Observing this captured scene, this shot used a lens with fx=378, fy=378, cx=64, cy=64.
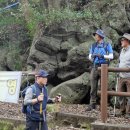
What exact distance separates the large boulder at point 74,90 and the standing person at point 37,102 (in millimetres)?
5098

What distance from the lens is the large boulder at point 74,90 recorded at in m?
12.0

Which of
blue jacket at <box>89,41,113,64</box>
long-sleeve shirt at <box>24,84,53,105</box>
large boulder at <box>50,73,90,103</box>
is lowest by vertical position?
long-sleeve shirt at <box>24,84,53,105</box>

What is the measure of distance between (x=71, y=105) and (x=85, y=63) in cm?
179

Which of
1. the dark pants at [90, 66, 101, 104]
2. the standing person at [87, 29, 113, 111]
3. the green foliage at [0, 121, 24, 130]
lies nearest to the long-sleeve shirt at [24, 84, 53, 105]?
the green foliage at [0, 121, 24, 130]

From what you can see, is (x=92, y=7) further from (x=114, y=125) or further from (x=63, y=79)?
(x=114, y=125)

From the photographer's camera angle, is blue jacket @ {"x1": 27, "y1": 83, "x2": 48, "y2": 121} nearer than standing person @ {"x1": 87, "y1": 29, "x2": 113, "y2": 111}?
Yes

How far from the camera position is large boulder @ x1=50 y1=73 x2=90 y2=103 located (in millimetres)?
11984

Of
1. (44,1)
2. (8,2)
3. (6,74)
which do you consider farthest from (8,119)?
(8,2)

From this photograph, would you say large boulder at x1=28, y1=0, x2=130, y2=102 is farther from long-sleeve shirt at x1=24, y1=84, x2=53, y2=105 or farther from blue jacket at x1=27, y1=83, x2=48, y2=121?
long-sleeve shirt at x1=24, y1=84, x2=53, y2=105

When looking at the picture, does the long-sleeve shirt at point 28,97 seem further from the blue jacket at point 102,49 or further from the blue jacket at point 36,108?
the blue jacket at point 102,49

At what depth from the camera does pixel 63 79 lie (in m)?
13.3

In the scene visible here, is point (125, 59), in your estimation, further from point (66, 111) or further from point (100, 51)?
point (66, 111)

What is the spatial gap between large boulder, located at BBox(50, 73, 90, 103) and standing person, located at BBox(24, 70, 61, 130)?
5.10 meters

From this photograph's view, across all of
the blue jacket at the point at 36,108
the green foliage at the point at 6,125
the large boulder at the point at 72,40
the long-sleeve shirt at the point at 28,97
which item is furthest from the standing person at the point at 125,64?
the large boulder at the point at 72,40
